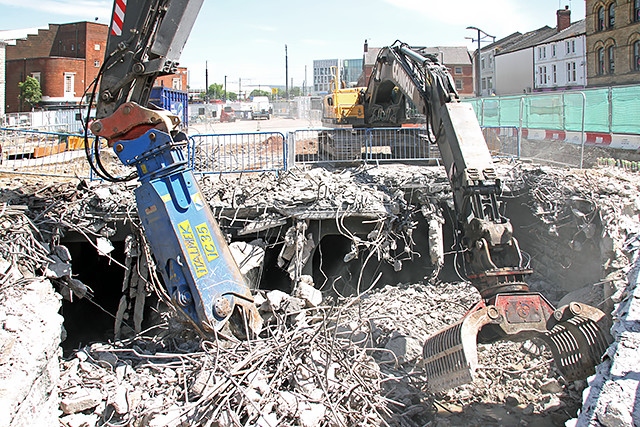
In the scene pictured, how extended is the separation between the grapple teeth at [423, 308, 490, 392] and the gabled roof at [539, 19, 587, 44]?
137 feet

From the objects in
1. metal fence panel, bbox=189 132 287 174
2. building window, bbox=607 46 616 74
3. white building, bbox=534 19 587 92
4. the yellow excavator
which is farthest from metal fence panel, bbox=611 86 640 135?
white building, bbox=534 19 587 92

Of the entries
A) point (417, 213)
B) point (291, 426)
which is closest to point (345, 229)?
point (417, 213)

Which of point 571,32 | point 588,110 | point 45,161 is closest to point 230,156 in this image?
point 45,161

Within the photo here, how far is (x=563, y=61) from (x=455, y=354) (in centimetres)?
4534

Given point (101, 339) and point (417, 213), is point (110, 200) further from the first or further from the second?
point (417, 213)

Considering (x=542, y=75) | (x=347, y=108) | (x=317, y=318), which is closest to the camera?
(x=317, y=318)

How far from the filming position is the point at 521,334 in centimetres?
468

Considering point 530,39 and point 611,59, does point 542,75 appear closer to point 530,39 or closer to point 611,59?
point 530,39

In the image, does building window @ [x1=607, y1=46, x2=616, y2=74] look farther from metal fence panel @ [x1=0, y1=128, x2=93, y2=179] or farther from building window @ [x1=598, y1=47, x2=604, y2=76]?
metal fence panel @ [x1=0, y1=128, x2=93, y2=179]

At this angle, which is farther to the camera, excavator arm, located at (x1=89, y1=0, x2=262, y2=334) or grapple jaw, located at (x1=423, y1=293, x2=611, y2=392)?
excavator arm, located at (x1=89, y1=0, x2=262, y2=334)

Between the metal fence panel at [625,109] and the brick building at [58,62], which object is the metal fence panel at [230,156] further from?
the brick building at [58,62]

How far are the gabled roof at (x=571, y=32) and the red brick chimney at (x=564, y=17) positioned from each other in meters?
0.65

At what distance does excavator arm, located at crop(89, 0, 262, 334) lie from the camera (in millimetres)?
5133

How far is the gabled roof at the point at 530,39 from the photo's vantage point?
161 ft
